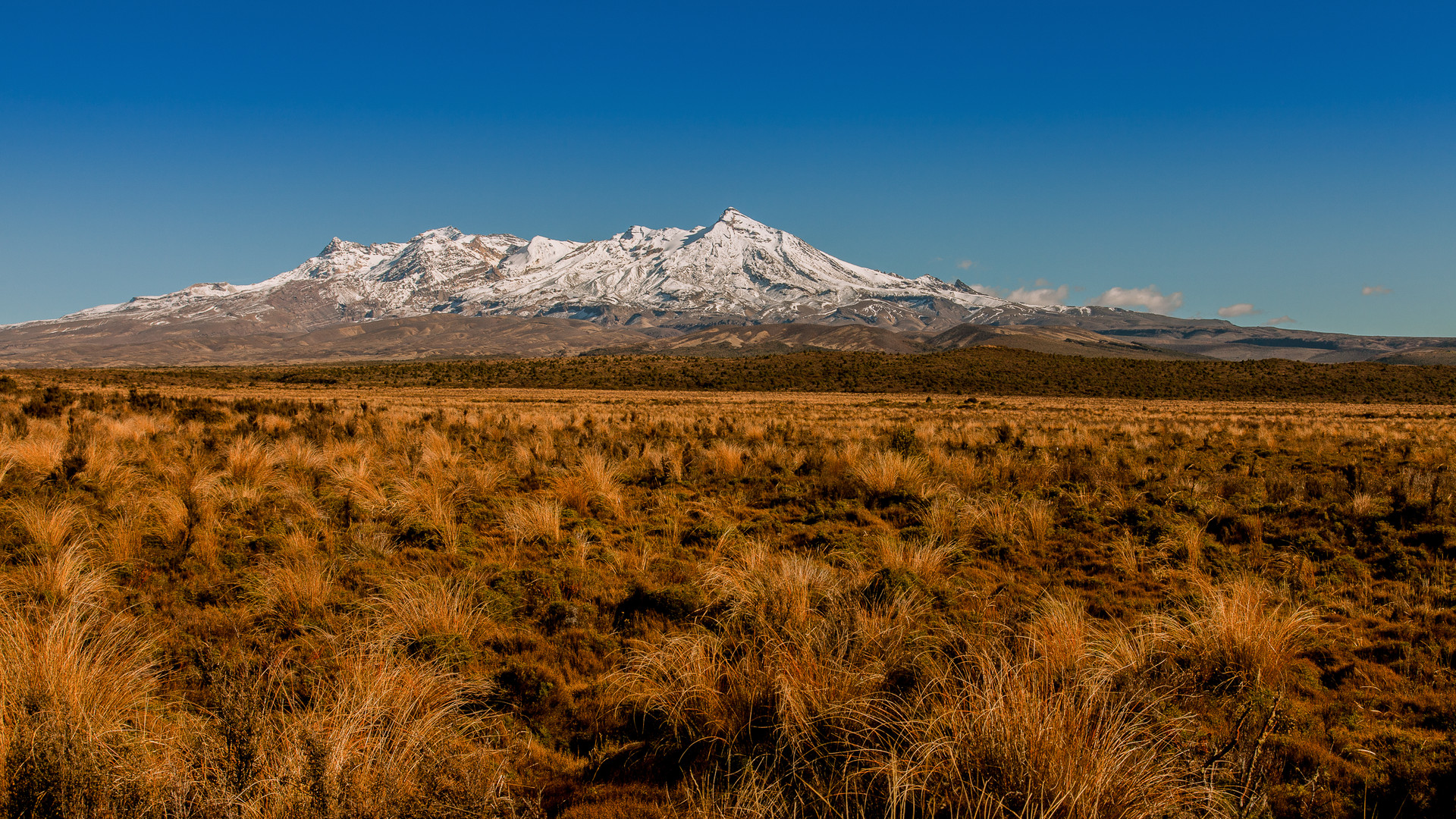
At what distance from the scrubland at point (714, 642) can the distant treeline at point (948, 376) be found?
192 feet

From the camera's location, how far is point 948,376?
7544 cm

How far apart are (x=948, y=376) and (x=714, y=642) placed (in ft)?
249

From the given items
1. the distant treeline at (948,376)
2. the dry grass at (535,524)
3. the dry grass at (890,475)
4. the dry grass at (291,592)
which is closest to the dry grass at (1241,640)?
the dry grass at (890,475)

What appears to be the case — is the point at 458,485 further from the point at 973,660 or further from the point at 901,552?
the point at 973,660

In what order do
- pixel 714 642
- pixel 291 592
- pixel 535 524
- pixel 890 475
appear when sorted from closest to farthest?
pixel 714 642
pixel 291 592
pixel 535 524
pixel 890 475

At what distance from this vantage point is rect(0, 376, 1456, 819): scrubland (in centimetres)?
255

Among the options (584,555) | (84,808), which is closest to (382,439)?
(584,555)

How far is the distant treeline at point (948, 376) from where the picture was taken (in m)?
64.0

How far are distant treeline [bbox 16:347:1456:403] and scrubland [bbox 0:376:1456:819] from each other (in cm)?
5857

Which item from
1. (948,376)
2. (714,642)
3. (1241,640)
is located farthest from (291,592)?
(948,376)

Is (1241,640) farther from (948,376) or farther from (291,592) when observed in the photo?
(948,376)

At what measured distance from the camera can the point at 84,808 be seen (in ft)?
7.31

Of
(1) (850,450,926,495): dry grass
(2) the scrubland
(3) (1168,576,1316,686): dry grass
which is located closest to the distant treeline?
(1) (850,450,926,495): dry grass

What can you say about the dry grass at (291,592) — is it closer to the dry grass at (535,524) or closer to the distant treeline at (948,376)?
the dry grass at (535,524)
